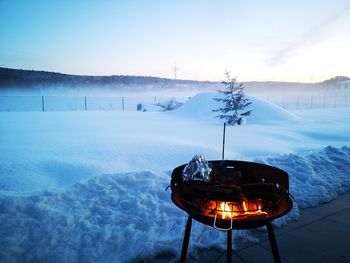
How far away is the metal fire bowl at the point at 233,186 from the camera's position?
1.35 m

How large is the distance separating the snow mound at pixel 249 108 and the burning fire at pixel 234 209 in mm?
12133

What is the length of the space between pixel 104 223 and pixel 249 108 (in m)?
13.4

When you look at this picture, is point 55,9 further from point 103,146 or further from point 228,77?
point 228,77

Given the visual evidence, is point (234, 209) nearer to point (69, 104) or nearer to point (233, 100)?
point (233, 100)

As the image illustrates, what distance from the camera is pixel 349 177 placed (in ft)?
13.5

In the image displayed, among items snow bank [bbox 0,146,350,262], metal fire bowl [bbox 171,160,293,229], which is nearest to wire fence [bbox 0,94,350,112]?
snow bank [bbox 0,146,350,262]

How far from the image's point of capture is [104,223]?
2502 mm

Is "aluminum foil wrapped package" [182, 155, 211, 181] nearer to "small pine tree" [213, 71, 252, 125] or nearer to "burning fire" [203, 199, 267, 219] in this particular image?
"burning fire" [203, 199, 267, 219]

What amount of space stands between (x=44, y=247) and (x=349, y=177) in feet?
15.2

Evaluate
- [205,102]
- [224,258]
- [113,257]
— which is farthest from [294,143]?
[205,102]

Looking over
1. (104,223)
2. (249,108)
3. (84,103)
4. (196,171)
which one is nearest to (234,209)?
(196,171)

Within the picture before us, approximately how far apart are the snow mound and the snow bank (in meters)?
10.9

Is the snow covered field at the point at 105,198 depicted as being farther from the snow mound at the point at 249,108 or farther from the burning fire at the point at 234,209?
the snow mound at the point at 249,108

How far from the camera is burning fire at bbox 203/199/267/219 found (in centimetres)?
139
